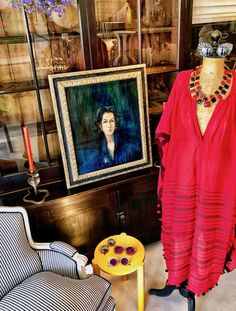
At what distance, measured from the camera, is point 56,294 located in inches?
48.1

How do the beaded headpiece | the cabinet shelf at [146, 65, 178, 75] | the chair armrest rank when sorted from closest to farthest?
the beaded headpiece → the chair armrest → the cabinet shelf at [146, 65, 178, 75]

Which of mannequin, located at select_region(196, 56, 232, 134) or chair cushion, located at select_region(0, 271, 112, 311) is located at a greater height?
mannequin, located at select_region(196, 56, 232, 134)

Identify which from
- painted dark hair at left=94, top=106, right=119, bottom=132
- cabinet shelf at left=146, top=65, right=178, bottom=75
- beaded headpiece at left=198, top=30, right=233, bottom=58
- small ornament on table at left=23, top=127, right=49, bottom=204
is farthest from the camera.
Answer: cabinet shelf at left=146, top=65, right=178, bottom=75

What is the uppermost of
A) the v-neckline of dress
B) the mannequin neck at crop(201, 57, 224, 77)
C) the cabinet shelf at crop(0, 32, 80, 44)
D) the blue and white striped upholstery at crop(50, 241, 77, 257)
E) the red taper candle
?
the cabinet shelf at crop(0, 32, 80, 44)

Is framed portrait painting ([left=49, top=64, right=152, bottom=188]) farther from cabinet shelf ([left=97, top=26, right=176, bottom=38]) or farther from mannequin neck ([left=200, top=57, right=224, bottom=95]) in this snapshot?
mannequin neck ([left=200, top=57, right=224, bottom=95])

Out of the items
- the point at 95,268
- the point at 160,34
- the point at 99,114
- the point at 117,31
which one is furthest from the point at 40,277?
the point at 160,34

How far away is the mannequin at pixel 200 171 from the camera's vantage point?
47.3 inches

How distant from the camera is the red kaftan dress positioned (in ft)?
4.00

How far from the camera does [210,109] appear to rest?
122cm

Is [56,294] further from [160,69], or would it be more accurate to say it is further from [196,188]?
[160,69]

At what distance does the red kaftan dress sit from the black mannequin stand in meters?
0.09

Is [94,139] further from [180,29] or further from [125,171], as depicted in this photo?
[180,29]

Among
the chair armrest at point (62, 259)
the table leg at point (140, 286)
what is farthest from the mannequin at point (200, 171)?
the chair armrest at point (62, 259)

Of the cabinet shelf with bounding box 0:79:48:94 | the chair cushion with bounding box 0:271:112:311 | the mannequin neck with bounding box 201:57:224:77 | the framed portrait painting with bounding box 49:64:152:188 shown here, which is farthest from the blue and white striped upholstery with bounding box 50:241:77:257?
the mannequin neck with bounding box 201:57:224:77
